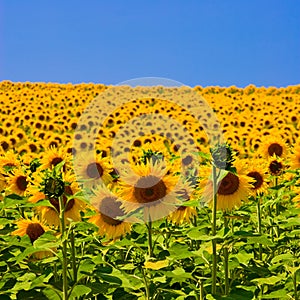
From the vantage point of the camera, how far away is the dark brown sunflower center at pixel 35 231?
15.1 feet

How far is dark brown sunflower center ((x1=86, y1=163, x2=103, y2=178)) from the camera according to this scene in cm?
547

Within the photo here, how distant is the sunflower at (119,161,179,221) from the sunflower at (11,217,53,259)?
715 mm

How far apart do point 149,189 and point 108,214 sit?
410 mm

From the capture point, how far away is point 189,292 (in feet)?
13.7

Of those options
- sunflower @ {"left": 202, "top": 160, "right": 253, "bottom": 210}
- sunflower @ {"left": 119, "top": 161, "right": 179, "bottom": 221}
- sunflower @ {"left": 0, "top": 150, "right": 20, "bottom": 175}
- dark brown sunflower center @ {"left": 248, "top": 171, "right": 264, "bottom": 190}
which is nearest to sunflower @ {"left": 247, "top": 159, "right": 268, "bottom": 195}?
dark brown sunflower center @ {"left": 248, "top": 171, "right": 264, "bottom": 190}

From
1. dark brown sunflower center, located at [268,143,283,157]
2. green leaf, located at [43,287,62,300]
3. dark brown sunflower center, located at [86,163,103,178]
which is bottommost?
green leaf, located at [43,287,62,300]

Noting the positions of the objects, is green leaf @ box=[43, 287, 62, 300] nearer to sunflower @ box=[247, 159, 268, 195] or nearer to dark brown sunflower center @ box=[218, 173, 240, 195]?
dark brown sunflower center @ box=[218, 173, 240, 195]

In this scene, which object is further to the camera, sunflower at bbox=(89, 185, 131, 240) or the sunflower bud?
sunflower at bbox=(89, 185, 131, 240)

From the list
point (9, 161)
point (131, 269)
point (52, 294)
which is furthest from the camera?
point (9, 161)

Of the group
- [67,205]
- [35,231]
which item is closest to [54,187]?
[67,205]

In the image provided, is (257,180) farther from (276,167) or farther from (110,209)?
(110,209)

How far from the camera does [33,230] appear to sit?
4.62 m

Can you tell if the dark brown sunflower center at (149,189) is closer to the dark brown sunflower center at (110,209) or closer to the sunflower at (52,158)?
the dark brown sunflower center at (110,209)

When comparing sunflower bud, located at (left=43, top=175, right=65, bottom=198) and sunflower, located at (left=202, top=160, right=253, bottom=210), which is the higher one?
sunflower, located at (left=202, top=160, right=253, bottom=210)
